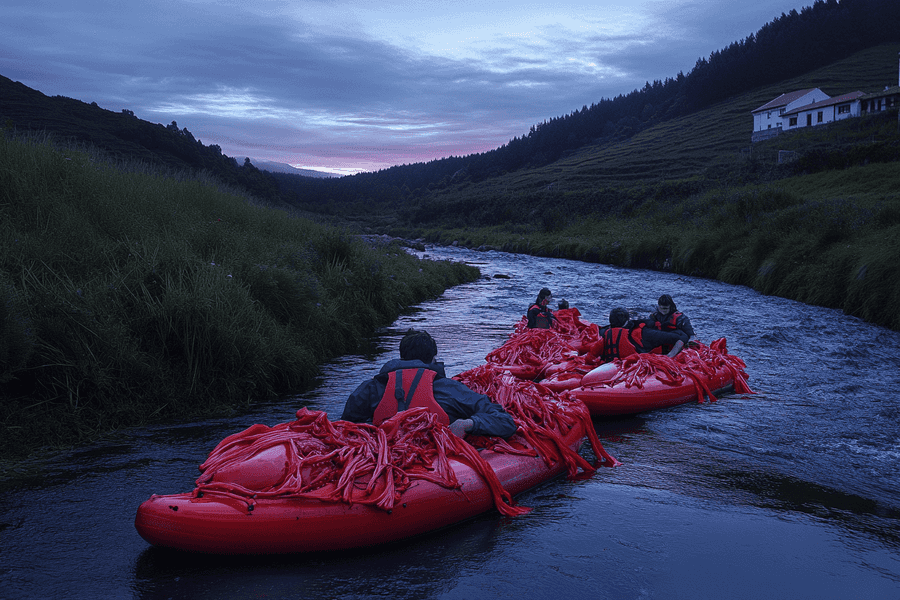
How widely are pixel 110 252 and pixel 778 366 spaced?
409 inches

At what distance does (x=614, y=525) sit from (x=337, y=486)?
2221 millimetres

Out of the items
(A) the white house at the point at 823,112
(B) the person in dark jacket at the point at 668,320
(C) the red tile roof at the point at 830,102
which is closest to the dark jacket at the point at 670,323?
(B) the person in dark jacket at the point at 668,320

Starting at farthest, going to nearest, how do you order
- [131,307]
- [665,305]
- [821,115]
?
1. [821,115]
2. [665,305]
3. [131,307]

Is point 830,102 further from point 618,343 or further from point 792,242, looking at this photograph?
point 618,343

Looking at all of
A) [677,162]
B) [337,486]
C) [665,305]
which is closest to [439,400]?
[337,486]

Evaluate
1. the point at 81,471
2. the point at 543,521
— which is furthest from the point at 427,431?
the point at 81,471

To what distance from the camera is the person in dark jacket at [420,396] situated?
503 centimetres

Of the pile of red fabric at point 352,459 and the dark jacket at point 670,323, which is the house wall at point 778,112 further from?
the pile of red fabric at point 352,459

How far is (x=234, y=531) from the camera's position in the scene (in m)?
3.88

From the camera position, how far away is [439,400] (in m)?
5.12

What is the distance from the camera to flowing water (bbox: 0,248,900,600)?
3982 millimetres

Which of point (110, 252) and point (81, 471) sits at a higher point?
point (110, 252)

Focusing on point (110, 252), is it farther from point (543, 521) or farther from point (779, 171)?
point (779, 171)

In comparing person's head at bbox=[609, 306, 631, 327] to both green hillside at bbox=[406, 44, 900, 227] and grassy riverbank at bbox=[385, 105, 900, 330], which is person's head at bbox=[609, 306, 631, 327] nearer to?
grassy riverbank at bbox=[385, 105, 900, 330]
